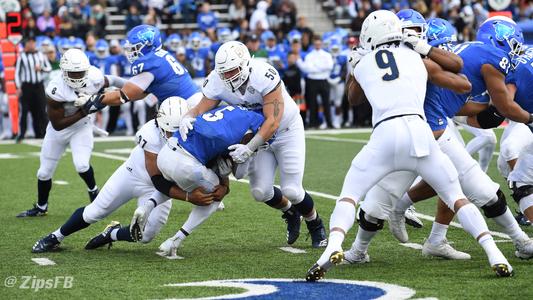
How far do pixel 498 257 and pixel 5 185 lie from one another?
725 centimetres

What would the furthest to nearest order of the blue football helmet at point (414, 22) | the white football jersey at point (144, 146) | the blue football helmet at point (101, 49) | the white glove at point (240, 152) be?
the blue football helmet at point (101, 49), the white football jersey at point (144, 146), the white glove at point (240, 152), the blue football helmet at point (414, 22)

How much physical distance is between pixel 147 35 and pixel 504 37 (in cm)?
310

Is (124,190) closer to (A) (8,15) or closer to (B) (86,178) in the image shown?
(B) (86,178)

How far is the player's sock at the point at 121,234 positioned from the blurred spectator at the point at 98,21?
45.5ft

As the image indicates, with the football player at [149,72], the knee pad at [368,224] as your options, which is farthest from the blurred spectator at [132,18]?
the knee pad at [368,224]

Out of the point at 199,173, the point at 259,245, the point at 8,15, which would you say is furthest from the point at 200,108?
the point at 8,15

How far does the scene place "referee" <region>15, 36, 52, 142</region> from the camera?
56.2ft

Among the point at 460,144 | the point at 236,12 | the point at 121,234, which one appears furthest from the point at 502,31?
the point at 236,12

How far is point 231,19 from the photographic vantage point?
22.5 m

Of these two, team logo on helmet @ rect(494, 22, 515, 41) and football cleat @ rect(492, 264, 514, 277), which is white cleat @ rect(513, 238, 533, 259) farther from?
team logo on helmet @ rect(494, 22, 515, 41)

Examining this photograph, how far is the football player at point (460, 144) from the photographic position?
6199 mm

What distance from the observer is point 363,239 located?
650 centimetres

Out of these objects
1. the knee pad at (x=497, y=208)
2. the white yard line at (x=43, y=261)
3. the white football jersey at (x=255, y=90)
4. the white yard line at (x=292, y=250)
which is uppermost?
the white football jersey at (x=255, y=90)

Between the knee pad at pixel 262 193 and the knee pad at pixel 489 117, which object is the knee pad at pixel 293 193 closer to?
the knee pad at pixel 262 193
